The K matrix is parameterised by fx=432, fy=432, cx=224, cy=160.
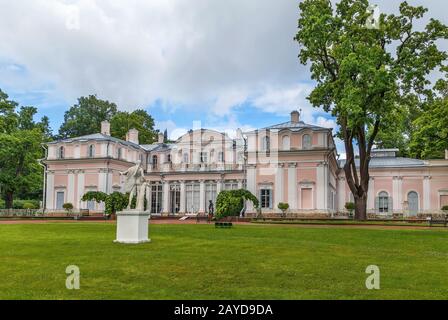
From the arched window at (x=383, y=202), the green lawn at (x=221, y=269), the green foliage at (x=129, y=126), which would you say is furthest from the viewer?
the green foliage at (x=129, y=126)

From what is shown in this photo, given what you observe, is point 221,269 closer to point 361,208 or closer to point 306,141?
point 361,208

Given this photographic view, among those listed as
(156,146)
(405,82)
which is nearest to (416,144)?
(405,82)

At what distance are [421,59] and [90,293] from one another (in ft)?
82.9

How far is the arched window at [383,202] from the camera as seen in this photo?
42.2 metres

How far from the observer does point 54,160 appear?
1620 inches

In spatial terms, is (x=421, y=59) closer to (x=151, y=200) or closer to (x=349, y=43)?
(x=349, y=43)

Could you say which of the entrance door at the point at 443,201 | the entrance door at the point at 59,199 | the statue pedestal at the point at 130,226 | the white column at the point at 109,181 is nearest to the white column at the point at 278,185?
the white column at the point at 109,181

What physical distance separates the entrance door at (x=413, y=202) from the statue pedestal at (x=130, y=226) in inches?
1334

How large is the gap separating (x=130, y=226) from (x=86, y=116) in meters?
51.1

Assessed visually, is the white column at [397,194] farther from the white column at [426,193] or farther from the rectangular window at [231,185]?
the rectangular window at [231,185]

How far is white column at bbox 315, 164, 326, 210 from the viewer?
111 feet

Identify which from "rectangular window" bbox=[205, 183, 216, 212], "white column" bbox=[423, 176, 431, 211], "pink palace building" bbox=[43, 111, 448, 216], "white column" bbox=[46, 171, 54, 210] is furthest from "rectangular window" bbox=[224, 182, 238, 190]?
"white column" bbox=[423, 176, 431, 211]

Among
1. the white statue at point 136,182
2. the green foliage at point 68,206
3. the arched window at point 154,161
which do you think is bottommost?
the green foliage at point 68,206

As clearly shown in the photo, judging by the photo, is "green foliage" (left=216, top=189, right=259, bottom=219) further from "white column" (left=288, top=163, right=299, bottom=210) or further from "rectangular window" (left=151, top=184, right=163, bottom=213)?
"rectangular window" (left=151, top=184, right=163, bottom=213)
